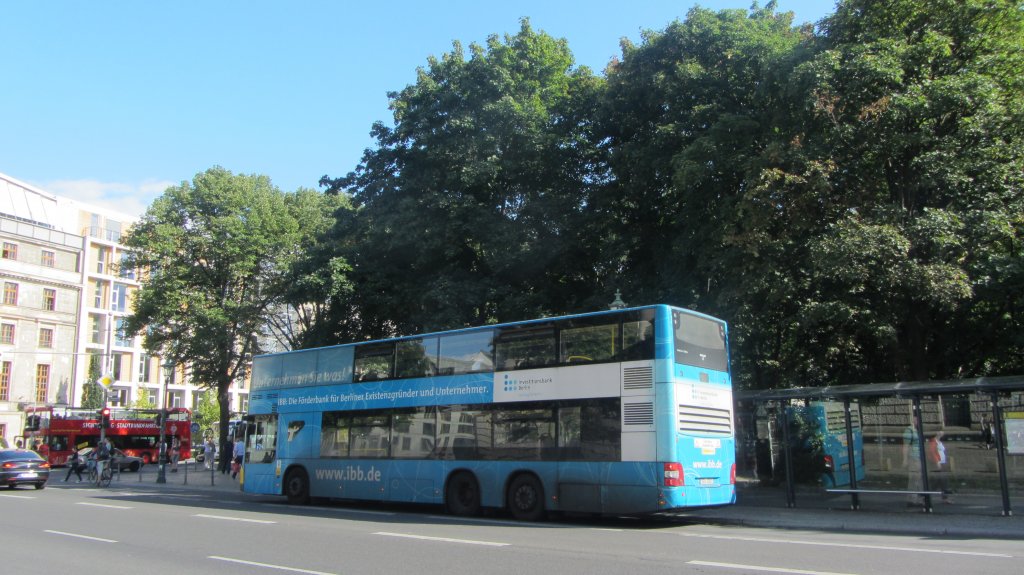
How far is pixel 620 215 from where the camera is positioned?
24.4 metres

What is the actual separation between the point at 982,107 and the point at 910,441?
7.29 meters

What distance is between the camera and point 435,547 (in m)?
11.1

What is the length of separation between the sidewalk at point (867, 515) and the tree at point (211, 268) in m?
26.3

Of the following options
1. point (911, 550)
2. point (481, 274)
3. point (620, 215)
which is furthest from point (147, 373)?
point (911, 550)

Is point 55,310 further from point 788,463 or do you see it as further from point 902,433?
point 902,433

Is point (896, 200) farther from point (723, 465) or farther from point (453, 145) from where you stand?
point (453, 145)

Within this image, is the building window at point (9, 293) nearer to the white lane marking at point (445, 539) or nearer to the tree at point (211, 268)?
the tree at point (211, 268)

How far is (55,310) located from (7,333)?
453 centimetres

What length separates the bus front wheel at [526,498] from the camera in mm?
15109

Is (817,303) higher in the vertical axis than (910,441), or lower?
higher

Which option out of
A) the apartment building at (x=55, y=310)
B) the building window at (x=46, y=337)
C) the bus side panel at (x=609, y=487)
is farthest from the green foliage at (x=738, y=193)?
the building window at (x=46, y=337)

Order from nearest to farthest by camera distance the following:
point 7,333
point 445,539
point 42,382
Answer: point 445,539
point 7,333
point 42,382

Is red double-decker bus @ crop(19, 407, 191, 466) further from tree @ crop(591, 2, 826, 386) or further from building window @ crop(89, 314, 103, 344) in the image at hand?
tree @ crop(591, 2, 826, 386)

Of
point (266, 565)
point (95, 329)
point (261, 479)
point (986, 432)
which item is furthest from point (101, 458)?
point (95, 329)
